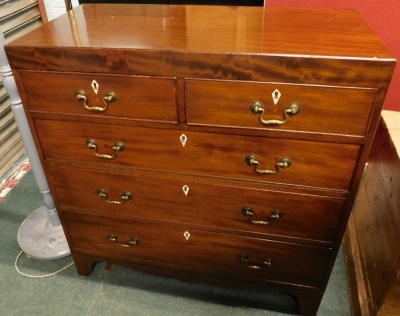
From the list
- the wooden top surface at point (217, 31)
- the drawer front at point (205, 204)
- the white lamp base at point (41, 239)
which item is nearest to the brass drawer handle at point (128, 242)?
the drawer front at point (205, 204)

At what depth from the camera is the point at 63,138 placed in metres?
1.05

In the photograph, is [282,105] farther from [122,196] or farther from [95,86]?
[122,196]

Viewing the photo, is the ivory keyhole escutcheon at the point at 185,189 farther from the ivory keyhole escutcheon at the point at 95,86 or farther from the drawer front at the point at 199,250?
the ivory keyhole escutcheon at the point at 95,86

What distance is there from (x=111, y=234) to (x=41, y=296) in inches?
16.2

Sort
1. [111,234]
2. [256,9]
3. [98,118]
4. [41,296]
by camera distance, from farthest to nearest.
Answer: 1. [41,296]
2. [111,234]
3. [256,9]
4. [98,118]

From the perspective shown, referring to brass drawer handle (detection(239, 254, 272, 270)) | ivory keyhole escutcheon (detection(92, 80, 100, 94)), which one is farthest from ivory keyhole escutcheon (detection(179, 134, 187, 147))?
brass drawer handle (detection(239, 254, 272, 270))

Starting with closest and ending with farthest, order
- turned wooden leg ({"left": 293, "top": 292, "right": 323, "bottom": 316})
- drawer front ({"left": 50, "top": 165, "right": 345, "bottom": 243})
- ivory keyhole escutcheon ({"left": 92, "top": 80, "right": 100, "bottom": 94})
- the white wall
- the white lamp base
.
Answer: ivory keyhole escutcheon ({"left": 92, "top": 80, "right": 100, "bottom": 94})
drawer front ({"left": 50, "top": 165, "right": 345, "bottom": 243})
turned wooden leg ({"left": 293, "top": 292, "right": 323, "bottom": 316})
the white lamp base
the white wall

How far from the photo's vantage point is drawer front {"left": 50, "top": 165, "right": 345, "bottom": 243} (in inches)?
40.1

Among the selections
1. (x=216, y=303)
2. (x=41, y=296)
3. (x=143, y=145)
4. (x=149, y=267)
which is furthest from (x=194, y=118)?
(x=41, y=296)

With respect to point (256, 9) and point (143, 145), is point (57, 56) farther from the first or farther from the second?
point (256, 9)

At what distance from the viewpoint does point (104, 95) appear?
938 mm

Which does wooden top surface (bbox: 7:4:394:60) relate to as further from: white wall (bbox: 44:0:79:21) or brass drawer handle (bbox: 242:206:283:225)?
white wall (bbox: 44:0:79:21)

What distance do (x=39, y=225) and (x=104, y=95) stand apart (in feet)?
3.19

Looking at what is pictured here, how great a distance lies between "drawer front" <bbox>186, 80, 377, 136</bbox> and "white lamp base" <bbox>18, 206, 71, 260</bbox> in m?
0.98
